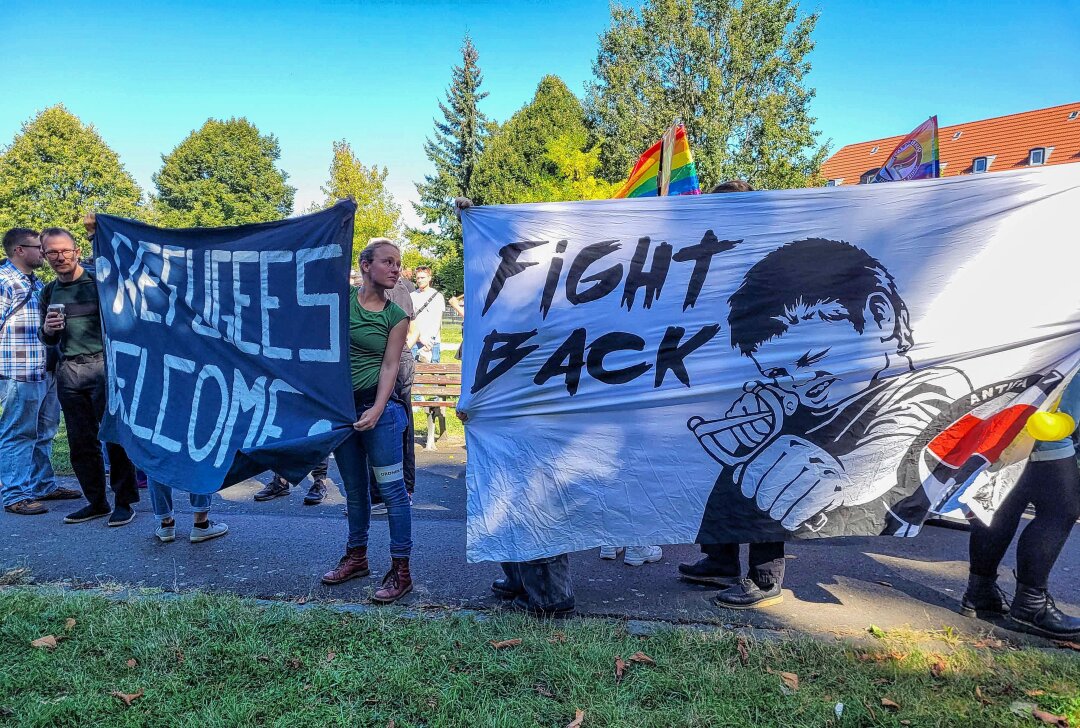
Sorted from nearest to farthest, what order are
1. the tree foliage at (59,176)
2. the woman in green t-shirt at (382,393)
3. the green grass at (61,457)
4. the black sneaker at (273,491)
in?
1. the woman in green t-shirt at (382,393)
2. the black sneaker at (273,491)
3. the green grass at (61,457)
4. the tree foliage at (59,176)

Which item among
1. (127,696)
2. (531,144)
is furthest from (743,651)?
(531,144)

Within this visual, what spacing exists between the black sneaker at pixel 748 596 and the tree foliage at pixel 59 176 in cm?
3768

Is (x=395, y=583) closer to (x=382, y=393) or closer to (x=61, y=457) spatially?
(x=382, y=393)

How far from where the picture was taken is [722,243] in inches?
136

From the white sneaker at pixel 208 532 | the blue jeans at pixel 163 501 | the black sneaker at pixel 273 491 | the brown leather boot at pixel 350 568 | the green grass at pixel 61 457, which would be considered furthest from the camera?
the green grass at pixel 61 457

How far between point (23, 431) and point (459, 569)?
4015 mm

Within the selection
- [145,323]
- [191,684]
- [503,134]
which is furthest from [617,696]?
[503,134]

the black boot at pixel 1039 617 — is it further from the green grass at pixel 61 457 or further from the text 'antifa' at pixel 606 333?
the green grass at pixel 61 457

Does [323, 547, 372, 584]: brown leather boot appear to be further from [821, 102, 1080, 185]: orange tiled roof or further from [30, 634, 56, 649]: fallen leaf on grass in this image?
[821, 102, 1080, 185]: orange tiled roof

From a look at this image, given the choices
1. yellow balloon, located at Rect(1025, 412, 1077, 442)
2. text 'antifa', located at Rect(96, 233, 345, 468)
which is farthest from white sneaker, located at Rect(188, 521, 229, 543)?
yellow balloon, located at Rect(1025, 412, 1077, 442)

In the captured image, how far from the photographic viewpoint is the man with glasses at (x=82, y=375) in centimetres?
497

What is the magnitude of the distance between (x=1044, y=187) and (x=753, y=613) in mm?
2593

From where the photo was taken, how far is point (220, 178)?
49500 mm

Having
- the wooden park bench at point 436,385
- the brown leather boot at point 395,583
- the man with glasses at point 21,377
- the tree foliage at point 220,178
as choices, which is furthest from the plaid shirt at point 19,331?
the tree foliage at point 220,178
